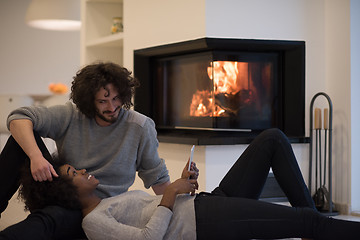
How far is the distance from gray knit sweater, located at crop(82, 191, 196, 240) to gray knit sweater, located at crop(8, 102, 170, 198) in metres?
0.18

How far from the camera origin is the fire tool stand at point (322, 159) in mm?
3580

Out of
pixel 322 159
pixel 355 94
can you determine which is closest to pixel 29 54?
pixel 322 159

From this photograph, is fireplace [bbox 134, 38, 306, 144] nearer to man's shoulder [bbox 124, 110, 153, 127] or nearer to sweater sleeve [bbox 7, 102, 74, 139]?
man's shoulder [bbox 124, 110, 153, 127]

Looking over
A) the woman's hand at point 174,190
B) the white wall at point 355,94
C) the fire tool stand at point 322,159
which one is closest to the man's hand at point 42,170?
the woman's hand at point 174,190

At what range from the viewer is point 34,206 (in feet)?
6.48

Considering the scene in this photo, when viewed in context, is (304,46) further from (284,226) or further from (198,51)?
(284,226)

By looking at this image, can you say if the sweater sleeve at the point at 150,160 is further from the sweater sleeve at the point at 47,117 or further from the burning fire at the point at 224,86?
the burning fire at the point at 224,86

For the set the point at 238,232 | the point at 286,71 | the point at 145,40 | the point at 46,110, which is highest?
the point at 145,40

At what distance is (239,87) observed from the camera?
3.74m

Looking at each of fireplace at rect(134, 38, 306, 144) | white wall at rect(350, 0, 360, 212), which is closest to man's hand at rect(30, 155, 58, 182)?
fireplace at rect(134, 38, 306, 144)

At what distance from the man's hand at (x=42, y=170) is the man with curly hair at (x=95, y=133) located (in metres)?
0.04

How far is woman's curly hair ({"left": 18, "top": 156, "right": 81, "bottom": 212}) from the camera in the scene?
192cm

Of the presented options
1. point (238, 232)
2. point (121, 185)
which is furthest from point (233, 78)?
point (238, 232)

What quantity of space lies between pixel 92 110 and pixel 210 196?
0.57m
